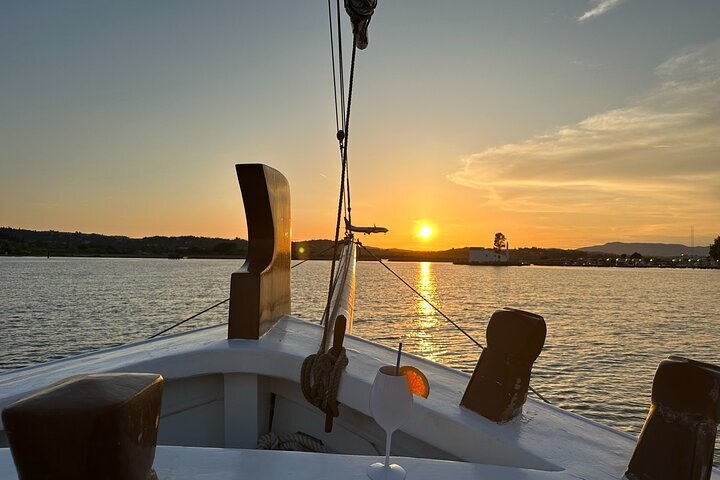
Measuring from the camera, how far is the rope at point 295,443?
7.55 ft

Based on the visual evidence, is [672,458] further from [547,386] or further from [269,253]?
[547,386]

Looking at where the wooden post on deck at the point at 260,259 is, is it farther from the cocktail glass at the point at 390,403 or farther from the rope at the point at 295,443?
the cocktail glass at the point at 390,403

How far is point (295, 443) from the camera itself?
2322 millimetres

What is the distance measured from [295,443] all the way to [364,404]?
0.49 meters

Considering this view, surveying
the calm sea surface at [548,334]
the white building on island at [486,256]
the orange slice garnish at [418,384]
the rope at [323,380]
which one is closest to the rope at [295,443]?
the rope at [323,380]

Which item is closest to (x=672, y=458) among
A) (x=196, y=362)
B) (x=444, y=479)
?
(x=444, y=479)

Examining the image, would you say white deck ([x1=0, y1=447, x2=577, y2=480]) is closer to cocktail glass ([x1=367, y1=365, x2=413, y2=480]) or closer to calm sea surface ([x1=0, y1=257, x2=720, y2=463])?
cocktail glass ([x1=367, y1=365, x2=413, y2=480])

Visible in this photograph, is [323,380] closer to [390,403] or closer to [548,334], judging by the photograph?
[390,403]

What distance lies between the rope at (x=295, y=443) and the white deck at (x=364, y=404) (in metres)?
0.16

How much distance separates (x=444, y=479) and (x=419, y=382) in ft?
2.42

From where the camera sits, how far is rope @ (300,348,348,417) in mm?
2062

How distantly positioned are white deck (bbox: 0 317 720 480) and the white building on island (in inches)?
5526

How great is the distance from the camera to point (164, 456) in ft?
4.44

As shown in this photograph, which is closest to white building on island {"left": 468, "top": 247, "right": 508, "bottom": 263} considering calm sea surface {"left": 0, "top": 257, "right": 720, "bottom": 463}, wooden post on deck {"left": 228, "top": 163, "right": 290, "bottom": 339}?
calm sea surface {"left": 0, "top": 257, "right": 720, "bottom": 463}
